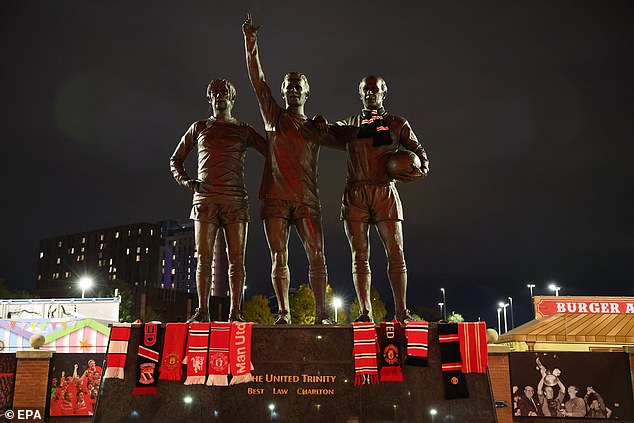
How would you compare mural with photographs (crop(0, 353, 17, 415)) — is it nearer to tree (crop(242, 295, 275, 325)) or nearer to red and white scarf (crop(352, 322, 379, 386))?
red and white scarf (crop(352, 322, 379, 386))

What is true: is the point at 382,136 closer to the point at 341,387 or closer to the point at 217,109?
the point at 217,109

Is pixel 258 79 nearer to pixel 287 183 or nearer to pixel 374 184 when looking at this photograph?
pixel 287 183

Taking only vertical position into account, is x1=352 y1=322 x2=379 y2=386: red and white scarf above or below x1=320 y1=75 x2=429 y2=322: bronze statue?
below

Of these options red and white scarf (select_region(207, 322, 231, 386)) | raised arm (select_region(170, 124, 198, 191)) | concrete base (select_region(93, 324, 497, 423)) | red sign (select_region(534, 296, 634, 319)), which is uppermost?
red sign (select_region(534, 296, 634, 319))

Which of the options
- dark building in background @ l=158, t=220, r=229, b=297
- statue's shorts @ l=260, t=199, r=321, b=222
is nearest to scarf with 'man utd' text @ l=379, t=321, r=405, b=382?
statue's shorts @ l=260, t=199, r=321, b=222

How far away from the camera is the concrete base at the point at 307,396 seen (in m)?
7.15

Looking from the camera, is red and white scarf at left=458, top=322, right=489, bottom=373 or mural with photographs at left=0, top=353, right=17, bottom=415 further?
mural with photographs at left=0, top=353, right=17, bottom=415

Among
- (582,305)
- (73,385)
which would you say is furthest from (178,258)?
(73,385)

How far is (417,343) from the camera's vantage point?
289 inches

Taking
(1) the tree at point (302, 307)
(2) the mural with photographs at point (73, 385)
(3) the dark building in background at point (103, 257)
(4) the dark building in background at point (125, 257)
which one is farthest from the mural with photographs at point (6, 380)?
(3) the dark building in background at point (103, 257)

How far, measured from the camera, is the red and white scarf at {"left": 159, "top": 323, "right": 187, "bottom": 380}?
7383mm

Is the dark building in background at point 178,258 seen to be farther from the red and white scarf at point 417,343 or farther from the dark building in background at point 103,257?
the red and white scarf at point 417,343

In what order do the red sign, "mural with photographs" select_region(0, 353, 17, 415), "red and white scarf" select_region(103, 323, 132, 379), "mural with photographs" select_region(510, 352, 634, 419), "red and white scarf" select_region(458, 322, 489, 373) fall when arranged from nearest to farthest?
"red and white scarf" select_region(458, 322, 489, 373) → "red and white scarf" select_region(103, 323, 132, 379) → "mural with photographs" select_region(510, 352, 634, 419) → "mural with photographs" select_region(0, 353, 17, 415) → the red sign

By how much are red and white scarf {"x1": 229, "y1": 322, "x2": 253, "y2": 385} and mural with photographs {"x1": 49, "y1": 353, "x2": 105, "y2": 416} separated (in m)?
5.35
